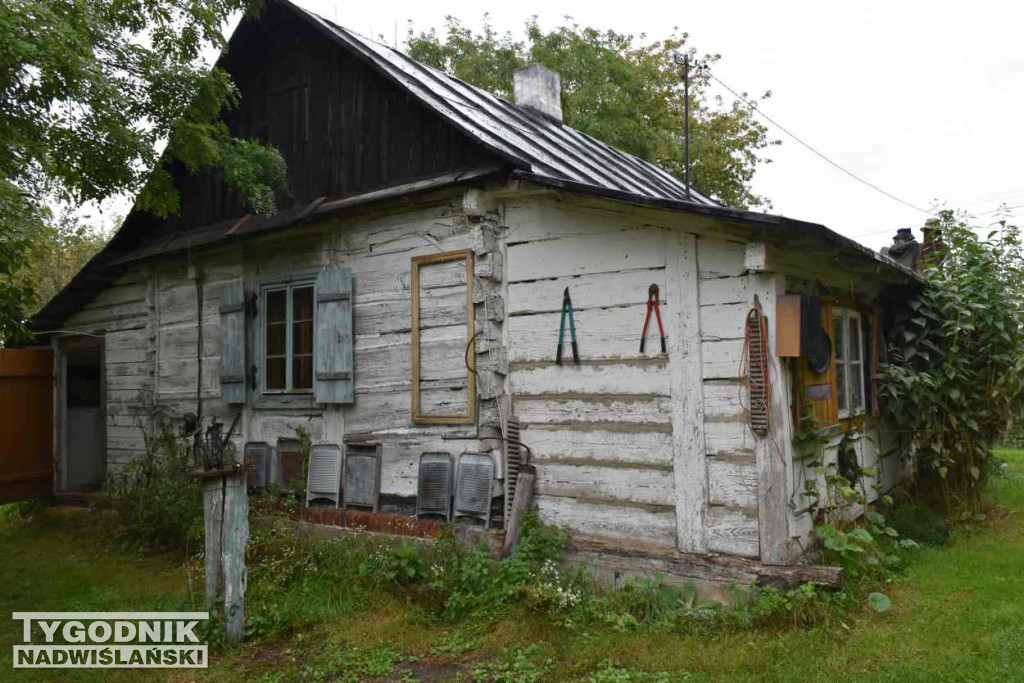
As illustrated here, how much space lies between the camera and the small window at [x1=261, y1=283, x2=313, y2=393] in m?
7.81

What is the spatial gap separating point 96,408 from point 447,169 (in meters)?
7.25

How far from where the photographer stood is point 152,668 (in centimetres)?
508

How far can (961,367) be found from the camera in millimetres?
7473

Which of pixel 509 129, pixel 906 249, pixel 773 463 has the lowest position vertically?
pixel 773 463

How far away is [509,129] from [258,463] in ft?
14.2

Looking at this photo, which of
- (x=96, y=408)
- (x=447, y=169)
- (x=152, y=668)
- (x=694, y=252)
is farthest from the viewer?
(x=96, y=408)

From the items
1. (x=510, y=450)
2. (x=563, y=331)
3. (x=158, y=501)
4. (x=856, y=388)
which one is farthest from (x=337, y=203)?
(x=856, y=388)

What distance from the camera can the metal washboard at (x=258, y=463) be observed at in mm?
7926

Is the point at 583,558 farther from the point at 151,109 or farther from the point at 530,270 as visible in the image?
the point at 151,109

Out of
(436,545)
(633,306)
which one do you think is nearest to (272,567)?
(436,545)

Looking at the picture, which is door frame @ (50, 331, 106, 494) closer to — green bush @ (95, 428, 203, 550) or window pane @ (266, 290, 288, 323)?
green bush @ (95, 428, 203, 550)

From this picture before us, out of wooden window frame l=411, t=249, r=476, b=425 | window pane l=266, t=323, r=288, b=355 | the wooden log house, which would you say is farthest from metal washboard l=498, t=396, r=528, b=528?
window pane l=266, t=323, r=288, b=355

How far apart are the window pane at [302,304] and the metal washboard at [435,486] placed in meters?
2.12

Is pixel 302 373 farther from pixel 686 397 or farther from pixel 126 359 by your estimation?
pixel 686 397
